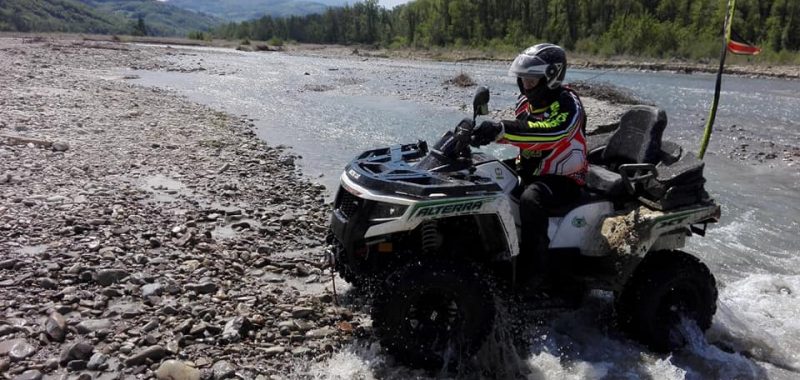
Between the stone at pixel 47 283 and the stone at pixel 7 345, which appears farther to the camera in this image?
the stone at pixel 47 283

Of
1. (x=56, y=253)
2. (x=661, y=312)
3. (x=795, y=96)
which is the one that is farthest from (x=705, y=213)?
(x=795, y=96)

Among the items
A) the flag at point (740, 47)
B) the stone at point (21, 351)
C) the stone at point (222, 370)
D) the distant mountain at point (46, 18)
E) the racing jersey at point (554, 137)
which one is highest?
the distant mountain at point (46, 18)

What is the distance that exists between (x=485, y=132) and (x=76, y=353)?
333 centimetres

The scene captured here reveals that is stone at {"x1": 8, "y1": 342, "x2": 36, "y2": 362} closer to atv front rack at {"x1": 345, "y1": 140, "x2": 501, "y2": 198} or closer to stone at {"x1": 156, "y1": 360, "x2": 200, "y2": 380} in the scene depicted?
stone at {"x1": 156, "y1": 360, "x2": 200, "y2": 380}

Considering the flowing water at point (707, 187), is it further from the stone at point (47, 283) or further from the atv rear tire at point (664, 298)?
the stone at point (47, 283)

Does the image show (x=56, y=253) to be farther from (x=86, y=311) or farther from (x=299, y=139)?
(x=299, y=139)

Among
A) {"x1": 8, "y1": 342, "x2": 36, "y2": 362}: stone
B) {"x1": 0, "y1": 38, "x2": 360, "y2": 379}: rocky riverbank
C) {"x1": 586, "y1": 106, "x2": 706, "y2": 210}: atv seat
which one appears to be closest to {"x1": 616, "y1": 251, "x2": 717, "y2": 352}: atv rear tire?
{"x1": 586, "y1": 106, "x2": 706, "y2": 210}: atv seat

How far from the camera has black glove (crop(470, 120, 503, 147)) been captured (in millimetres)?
4453

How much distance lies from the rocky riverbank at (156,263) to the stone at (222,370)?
1 centimetres

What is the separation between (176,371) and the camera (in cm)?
411

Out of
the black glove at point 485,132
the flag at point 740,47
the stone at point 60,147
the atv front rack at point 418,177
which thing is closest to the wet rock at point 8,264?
the atv front rack at point 418,177

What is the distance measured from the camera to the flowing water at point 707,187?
4992 mm

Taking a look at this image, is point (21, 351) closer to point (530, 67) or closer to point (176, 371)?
point (176, 371)

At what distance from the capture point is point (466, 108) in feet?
75.0
